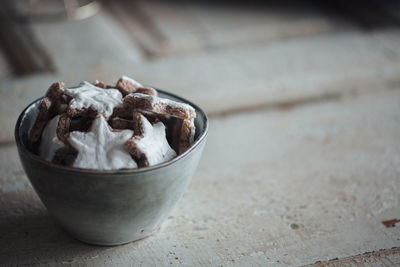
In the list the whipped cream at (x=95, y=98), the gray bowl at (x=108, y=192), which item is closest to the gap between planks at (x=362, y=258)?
the gray bowl at (x=108, y=192)

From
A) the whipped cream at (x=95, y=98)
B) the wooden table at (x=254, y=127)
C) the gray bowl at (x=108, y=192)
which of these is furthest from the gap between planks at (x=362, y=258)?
the whipped cream at (x=95, y=98)

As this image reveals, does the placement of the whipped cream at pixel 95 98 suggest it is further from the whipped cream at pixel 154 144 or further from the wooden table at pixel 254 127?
the wooden table at pixel 254 127

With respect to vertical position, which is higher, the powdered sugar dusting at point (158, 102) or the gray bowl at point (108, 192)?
the powdered sugar dusting at point (158, 102)

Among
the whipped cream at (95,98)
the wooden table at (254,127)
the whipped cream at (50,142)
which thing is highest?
the whipped cream at (95,98)

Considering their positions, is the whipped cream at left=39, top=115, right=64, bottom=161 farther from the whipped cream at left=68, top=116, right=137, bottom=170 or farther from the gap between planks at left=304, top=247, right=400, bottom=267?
the gap between planks at left=304, top=247, right=400, bottom=267

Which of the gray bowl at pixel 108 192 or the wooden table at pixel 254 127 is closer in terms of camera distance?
the gray bowl at pixel 108 192

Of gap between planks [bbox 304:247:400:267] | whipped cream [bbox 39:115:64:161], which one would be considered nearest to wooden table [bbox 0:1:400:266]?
gap between planks [bbox 304:247:400:267]
